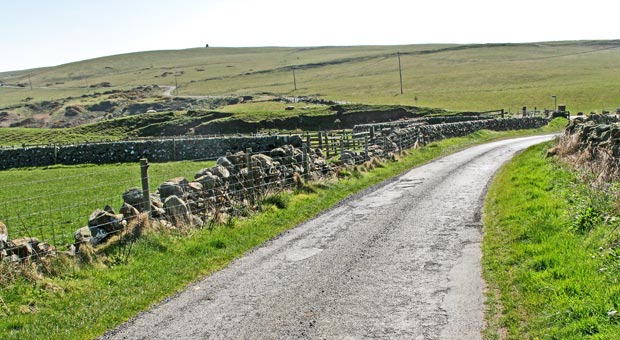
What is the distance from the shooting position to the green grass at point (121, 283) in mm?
7670

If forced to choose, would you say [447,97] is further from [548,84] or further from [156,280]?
[156,280]

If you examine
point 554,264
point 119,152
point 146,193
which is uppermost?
point 146,193

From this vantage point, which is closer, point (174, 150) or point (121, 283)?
point (121, 283)

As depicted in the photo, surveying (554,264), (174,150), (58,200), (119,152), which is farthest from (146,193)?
(119,152)

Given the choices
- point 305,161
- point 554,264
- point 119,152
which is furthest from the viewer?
point 119,152

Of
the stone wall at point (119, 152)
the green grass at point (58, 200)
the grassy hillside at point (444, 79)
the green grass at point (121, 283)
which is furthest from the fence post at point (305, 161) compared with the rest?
the grassy hillside at point (444, 79)

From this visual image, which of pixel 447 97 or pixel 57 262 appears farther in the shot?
pixel 447 97

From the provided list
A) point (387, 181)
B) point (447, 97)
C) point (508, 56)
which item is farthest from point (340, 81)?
point (387, 181)

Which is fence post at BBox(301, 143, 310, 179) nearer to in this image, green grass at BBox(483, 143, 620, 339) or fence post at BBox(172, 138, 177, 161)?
green grass at BBox(483, 143, 620, 339)

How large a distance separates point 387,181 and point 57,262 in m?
13.7

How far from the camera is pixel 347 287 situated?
872cm

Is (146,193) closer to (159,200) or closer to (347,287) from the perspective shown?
(159,200)

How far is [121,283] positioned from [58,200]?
12.1 metres

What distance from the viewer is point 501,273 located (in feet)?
29.2
